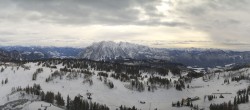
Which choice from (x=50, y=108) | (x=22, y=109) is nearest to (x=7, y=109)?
(x=22, y=109)

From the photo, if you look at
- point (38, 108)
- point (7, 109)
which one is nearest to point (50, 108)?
point (38, 108)

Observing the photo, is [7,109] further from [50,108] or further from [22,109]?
[50,108]

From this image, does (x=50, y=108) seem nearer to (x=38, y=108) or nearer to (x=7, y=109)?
(x=38, y=108)
